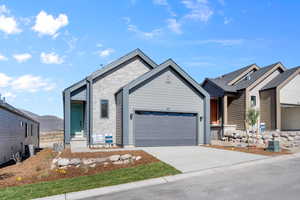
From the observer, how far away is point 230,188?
654 centimetres

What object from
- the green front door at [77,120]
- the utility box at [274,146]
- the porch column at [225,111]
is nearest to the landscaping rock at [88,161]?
the green front door at [77,120]

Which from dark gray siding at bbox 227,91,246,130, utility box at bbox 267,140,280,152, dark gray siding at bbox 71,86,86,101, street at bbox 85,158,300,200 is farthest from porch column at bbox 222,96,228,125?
street at bbox 85,158,300,200

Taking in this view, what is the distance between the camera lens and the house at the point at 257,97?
21547 mm

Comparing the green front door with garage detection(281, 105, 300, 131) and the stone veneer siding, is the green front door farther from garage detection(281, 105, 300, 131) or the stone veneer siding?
garage detection(281, 105, 300, 131)

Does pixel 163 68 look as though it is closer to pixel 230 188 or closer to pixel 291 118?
pixel 230 188

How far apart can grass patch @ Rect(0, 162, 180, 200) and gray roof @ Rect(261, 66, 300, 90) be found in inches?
684

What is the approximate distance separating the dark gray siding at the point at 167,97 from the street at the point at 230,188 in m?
8.72

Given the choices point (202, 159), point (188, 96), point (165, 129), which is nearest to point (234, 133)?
point (188, 96)

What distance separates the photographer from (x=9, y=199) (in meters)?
6.25

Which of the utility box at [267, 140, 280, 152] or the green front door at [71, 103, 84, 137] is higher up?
the green front door at [71, 103, 84, 137]

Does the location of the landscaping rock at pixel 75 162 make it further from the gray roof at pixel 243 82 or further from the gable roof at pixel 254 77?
the gable roof at pixel 254 77

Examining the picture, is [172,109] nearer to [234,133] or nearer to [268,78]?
[234,133]

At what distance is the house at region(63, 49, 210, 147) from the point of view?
1598 cm

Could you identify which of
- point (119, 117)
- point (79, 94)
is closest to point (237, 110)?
point (119, 117)
